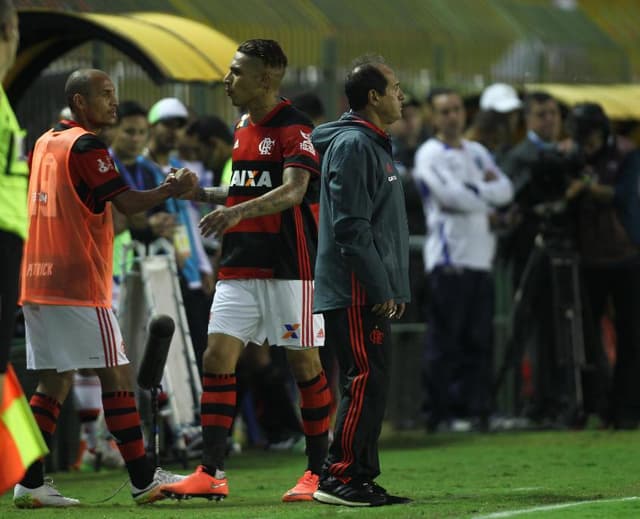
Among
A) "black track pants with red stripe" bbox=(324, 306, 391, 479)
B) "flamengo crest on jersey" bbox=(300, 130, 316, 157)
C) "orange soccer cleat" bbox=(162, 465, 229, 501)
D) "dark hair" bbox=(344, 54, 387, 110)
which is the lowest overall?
"orange soccer cleat" bbox=(162, 465, 229, 501)

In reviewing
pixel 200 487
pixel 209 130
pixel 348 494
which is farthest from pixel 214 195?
pixel 209 130

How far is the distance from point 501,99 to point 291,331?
829cm

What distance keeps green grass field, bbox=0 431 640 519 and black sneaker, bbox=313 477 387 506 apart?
57 millimetres

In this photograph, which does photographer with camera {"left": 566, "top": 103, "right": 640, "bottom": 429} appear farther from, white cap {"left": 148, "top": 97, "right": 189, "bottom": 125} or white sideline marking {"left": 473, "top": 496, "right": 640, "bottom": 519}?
white sideline marking {"left": 473, "top": 496, "right": 640, "bottom": 519}

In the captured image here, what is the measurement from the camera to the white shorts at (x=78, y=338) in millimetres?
9375

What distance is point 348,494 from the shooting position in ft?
29.2

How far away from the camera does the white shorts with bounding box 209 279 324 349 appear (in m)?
9.48

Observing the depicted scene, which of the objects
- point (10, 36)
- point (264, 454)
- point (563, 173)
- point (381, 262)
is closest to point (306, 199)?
point (381, 262)

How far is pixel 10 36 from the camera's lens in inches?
292

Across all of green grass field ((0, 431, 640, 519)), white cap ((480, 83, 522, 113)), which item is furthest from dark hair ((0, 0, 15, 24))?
white cap ((480, 83, 522, 113))

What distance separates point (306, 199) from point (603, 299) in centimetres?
585

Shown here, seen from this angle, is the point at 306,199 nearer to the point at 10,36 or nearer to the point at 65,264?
the point at 65,264

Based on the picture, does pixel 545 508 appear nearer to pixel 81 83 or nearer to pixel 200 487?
pixel 200 487

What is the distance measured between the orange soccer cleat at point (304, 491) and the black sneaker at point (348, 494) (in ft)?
1.19
